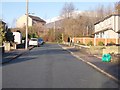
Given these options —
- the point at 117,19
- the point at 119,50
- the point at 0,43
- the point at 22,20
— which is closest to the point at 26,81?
the point at 119,50

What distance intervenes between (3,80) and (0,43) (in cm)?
3574

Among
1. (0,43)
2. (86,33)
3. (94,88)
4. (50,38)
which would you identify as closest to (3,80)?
(94,88)

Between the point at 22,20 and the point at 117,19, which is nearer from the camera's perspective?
the point at 117,19

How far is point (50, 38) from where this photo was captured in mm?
118000

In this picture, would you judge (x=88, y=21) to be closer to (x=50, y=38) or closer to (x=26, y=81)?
(x=50, y=38)

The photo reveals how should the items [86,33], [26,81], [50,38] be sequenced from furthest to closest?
1. [50,38]
2. [86,33]
3. [26,81]

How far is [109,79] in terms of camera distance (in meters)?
14.2

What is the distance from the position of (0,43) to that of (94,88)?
38513mm

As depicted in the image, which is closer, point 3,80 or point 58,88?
point 58,88

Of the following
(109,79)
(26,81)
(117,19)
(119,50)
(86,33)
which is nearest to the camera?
(26,81)

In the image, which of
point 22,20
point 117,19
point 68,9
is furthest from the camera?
point 22,20

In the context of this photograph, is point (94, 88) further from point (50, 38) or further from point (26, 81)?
point (50, 38)

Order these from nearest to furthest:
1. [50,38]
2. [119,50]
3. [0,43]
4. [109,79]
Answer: [109,79] < [119,50] < [0,43] < [50,38]

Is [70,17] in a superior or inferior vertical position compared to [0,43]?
superior
